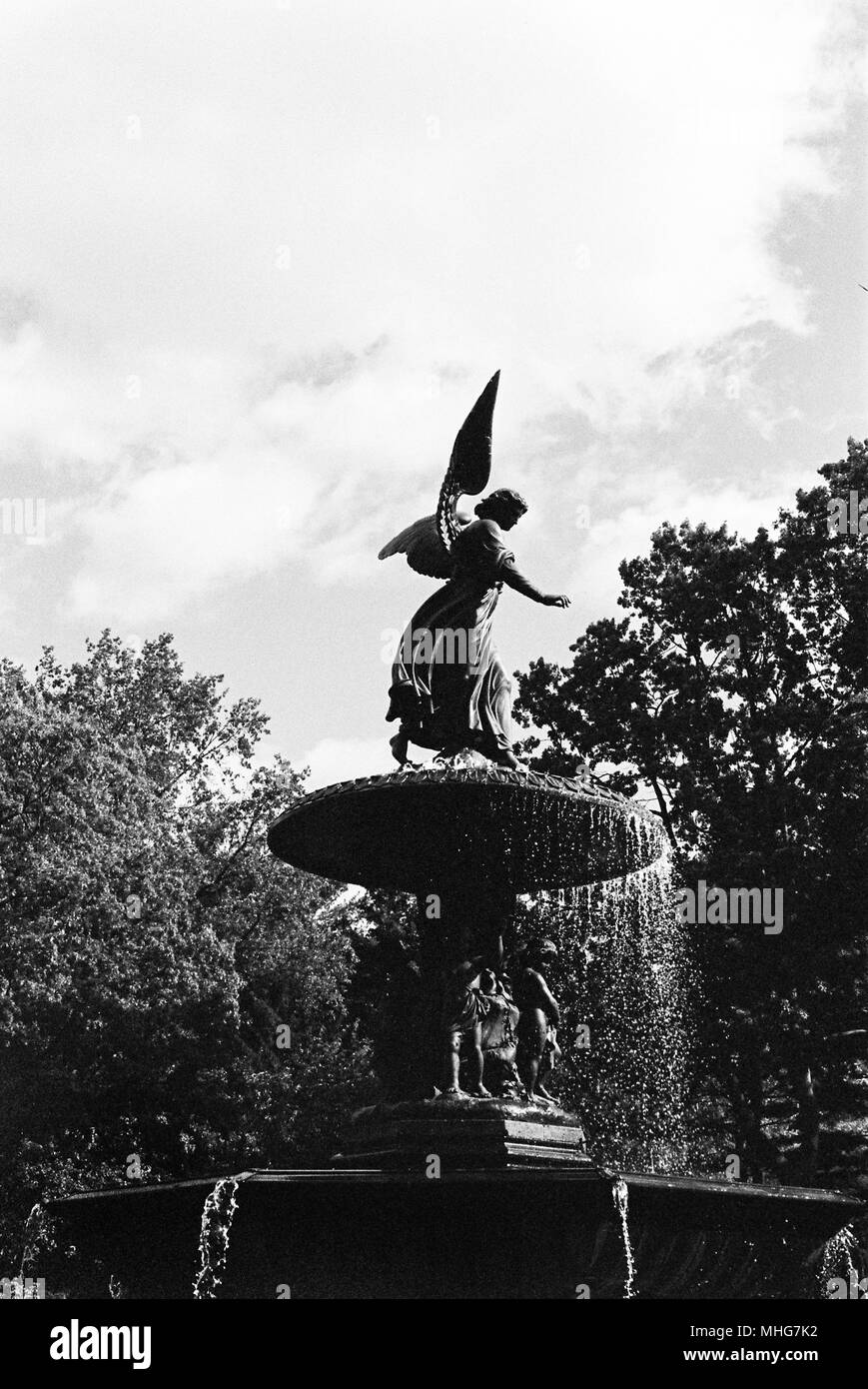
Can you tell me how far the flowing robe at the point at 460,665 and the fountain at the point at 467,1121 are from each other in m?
0.02

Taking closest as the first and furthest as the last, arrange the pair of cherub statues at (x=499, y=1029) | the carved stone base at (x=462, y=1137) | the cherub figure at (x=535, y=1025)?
the carved stone base at (x=462, y=1137)
the pair of cherub statues at (x=499, y=1029)
the cherub figure at (x=535, y=1025)

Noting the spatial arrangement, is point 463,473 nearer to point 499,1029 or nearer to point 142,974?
point 499,1029

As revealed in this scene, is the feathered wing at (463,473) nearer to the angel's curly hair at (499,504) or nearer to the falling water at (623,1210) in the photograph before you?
the angel's curly hair at (499,504)

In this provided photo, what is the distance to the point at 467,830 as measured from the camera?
12.2 m

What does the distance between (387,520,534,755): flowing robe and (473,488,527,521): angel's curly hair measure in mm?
244

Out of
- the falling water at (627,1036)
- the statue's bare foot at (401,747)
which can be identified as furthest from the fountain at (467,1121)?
the falling water at (627,1036)

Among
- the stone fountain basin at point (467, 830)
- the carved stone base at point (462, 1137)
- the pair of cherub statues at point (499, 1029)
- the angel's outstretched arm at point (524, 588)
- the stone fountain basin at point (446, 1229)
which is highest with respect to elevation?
the angel's outstretched arm at point (524, 588)

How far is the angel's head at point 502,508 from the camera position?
1337cm

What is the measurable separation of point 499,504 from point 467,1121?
5176mm

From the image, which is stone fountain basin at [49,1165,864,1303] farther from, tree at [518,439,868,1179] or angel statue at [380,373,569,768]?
tree at [518,439,868,1179]

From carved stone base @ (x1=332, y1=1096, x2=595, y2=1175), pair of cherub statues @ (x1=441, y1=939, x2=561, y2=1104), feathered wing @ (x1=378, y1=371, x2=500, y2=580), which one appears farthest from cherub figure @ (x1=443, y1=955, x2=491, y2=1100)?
feathered wing @ (x1=378, y1=371, x2=500, y2=580)

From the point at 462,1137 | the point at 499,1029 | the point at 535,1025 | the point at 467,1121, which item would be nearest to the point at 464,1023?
the point at 499,1029

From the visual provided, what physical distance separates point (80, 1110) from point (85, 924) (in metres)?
3.57
